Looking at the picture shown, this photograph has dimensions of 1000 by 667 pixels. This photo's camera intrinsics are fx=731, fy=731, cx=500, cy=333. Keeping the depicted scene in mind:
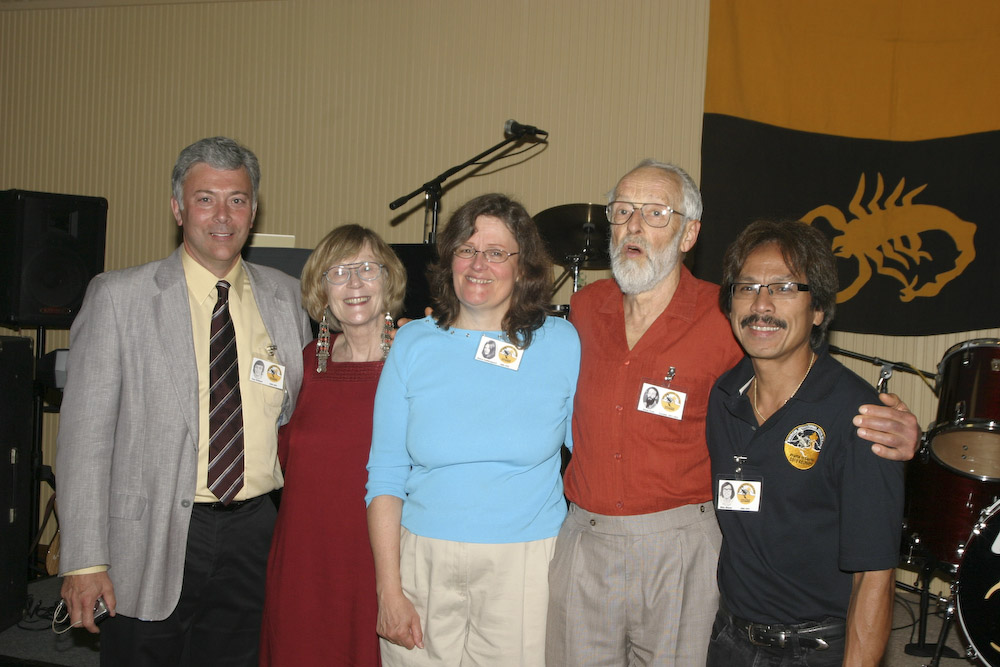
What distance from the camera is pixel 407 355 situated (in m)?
2.17

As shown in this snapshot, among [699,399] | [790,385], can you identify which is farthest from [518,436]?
[790,385]

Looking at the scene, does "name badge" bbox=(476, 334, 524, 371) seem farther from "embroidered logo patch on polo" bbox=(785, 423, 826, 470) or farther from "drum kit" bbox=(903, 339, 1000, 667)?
"drum kit" bbox=(903, 339, 1000, 667)

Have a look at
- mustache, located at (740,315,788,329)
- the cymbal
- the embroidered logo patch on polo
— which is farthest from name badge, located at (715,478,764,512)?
the cymbal

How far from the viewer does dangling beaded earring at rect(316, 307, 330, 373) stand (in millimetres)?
2479

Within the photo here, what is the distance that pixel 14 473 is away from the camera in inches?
157

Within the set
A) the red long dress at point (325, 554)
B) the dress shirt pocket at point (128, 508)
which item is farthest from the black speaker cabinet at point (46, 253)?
the red long dress at point (325, 554)

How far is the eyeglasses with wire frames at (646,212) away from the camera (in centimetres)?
231

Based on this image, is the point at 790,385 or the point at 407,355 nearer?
the point at 790,385

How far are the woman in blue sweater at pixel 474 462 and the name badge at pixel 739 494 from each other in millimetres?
479

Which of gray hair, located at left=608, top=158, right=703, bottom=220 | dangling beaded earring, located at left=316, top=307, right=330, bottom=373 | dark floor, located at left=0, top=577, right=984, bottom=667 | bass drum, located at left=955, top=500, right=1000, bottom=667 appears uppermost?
gray hair, located at left=608, top=158, right=703, bottom=220

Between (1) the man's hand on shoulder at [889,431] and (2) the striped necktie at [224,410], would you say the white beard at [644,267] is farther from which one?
(2) the striped necktie at [224,410]

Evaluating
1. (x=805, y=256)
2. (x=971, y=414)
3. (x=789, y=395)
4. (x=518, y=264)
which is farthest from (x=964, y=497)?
(x=518, y=264)

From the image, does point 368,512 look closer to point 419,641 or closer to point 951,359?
point 419,641

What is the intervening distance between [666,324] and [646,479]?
0.48 metres
